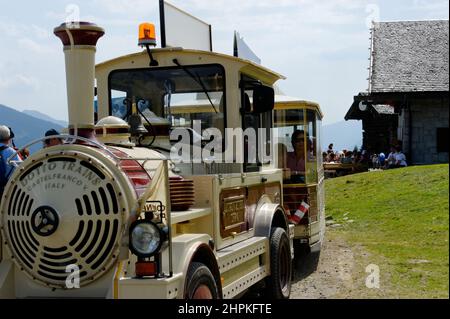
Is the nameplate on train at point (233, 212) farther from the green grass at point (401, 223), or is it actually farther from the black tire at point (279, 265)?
the green grass at point (401, 223)

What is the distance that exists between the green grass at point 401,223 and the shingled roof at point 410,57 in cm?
587

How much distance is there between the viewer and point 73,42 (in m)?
4.90

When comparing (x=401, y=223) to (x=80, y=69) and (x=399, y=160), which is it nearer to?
(x=80, y=69)

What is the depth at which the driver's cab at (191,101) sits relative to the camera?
21.0 ft

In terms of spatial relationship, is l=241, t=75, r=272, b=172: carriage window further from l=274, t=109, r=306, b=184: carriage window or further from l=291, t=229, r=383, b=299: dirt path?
l=274, t=109, r=306, b=184: carriage window

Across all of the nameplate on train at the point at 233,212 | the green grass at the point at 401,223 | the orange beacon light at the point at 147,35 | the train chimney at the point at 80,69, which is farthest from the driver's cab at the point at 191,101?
the green grass at the point at 401,223

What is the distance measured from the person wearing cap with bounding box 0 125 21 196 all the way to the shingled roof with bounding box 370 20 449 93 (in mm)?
18306

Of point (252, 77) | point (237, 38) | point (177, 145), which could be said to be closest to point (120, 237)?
point (177, 145)

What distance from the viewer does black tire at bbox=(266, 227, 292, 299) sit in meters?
7.15

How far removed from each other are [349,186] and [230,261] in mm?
13273

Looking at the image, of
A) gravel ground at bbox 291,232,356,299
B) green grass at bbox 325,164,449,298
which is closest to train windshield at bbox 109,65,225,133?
gravel ground at bbox 291,232,356,299

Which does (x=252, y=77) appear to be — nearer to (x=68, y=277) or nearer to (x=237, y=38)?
(x=237, y=38)

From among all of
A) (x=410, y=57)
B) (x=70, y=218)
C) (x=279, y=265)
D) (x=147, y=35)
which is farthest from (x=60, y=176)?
(x=410, y=57)

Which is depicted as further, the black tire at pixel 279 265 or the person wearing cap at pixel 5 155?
the black tire at pixel 279 265
